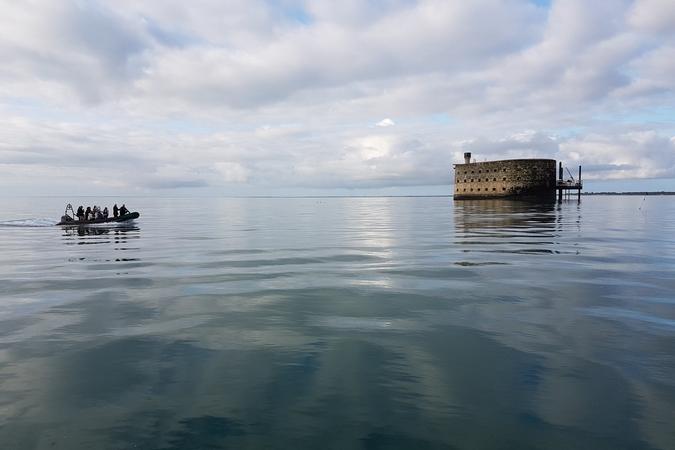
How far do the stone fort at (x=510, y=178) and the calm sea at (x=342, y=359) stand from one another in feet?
241

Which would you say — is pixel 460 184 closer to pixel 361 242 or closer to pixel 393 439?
pixel 361 242

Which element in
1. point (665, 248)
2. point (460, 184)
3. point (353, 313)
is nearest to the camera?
point (353, 313)

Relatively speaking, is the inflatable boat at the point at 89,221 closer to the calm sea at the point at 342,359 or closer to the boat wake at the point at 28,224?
the boat wake at the point at 28,224

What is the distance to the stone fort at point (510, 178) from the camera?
269ft

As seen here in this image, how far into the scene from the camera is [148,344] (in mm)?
7668

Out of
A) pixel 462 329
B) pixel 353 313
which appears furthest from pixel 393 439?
pixel 353 313

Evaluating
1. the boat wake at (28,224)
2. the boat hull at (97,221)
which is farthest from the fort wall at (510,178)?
the boat wake at (28,224)

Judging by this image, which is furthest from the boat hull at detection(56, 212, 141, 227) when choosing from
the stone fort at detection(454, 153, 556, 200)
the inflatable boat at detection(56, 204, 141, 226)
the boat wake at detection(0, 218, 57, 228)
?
the stone fort at detection(454, 153, 556, 200)

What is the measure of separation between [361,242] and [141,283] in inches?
550

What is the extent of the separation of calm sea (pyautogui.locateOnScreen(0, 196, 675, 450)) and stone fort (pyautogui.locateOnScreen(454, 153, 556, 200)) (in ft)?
241

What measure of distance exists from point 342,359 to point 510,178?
8590cm

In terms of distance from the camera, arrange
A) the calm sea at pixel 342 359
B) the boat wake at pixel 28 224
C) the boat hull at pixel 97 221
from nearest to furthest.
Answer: the calm sea at pixel 342 359 → the boat hull at pixel 97 221 → the boat wake at pixel 28 224

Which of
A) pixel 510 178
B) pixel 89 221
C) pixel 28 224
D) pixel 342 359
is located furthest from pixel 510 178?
pixel 342 359

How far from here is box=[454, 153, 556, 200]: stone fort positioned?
269ft
